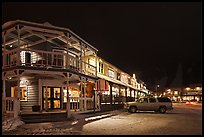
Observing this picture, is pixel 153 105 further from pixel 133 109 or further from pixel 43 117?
pixel 43 117

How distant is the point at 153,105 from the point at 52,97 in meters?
10.6

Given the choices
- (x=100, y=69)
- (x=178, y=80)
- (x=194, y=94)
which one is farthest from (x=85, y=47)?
(x=178, y=80)

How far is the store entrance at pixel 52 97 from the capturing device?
66.5 feet

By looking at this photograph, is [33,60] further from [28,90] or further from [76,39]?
[76,39]

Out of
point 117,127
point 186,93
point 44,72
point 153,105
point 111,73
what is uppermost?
point 111,73

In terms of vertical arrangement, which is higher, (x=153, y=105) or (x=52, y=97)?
(x=52, y=97)

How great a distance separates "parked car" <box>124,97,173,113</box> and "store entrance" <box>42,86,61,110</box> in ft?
27.8

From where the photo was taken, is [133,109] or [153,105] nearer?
[153,105]

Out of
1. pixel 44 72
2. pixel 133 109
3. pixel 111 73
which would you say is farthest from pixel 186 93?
pixel 44 72

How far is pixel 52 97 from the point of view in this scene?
20.8 m

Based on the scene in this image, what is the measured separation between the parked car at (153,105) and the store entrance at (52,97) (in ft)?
27.8

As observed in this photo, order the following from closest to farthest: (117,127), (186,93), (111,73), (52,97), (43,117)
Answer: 1. (117,127)
2. (43,117)
3. (52,97)
4. (111,73)
5. (186,93)

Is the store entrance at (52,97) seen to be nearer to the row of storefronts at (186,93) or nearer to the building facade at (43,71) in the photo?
the building facade at (43,71)

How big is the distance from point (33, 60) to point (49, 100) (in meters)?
3.90
